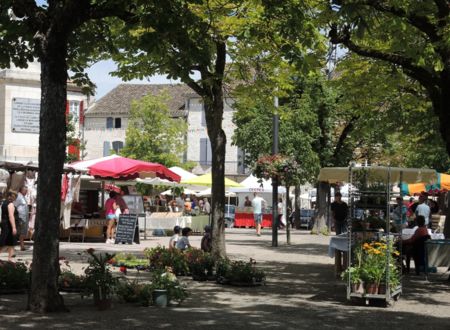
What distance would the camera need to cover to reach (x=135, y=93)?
89.0m

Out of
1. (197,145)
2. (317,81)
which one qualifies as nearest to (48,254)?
(317,81)

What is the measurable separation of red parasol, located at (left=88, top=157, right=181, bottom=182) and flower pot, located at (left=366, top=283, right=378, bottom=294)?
50.7 feet

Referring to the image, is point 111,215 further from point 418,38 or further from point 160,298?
point 160,298

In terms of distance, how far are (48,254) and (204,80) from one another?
6719mm

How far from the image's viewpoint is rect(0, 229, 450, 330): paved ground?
10930 millimetres

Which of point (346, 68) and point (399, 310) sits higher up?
point (346, 68)

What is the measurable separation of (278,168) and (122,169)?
17.9ft

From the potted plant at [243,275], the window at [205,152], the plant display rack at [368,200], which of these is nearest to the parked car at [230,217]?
the window at [205,152]

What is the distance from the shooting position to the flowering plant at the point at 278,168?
97.2 ft

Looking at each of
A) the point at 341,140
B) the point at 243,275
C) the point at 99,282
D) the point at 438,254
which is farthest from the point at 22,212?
the point at 341,140

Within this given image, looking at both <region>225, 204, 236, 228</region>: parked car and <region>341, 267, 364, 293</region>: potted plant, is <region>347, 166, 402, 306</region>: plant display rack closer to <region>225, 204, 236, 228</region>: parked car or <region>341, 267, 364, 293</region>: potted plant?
<region>341, 267, 364, 293</region>: potted plant

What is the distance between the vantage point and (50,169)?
458 inches

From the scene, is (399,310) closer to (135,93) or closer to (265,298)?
(265,298)

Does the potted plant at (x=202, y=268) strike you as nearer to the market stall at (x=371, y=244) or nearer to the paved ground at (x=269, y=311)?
the paved ground at (x=269, y=311)
